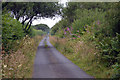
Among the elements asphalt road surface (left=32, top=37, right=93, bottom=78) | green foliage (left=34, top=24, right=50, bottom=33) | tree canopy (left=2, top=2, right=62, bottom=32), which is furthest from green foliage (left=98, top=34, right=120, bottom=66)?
green foliage (left=34, top=24, right=50, bottom=33)

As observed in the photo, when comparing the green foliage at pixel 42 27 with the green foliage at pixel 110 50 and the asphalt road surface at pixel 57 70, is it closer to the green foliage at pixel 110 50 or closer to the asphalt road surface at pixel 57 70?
the asphalt road surface at pixel 57 70

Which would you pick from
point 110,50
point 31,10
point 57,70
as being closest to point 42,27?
point 31,10

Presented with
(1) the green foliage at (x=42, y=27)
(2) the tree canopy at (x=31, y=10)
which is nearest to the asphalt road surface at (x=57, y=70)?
(2) the tree canopy at (x=31, y=10)

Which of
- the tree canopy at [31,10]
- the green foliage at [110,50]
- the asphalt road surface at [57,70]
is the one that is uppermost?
the tree canopy at [31,10]

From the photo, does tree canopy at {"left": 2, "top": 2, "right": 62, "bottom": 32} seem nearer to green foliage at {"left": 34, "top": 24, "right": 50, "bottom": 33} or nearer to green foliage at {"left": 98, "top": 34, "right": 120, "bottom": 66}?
green foliage at {"left": 34, "top": 24, "right": 50, "bottom": 33}

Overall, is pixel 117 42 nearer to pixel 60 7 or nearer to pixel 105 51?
pixel 105 51

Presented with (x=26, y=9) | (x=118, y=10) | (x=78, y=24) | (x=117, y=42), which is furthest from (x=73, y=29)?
(x=117, y=42)

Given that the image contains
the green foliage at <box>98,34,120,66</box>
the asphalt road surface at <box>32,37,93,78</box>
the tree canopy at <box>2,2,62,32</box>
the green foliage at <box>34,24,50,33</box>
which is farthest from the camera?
the green foliage at <box>34,24,50,33</box>

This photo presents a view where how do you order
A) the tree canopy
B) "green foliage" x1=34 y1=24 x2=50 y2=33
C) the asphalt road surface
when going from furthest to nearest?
"green foliage" x1=34 y1=24 x2=50 y2=33
the tree canopy
the asphalt road surface

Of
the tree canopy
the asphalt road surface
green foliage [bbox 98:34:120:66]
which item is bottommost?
the asphalt road surface

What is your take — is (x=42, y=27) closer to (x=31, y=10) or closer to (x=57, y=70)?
(x=31, y=10)

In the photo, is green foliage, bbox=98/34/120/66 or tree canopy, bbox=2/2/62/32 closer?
green foliage, bbox=98/34/120/66

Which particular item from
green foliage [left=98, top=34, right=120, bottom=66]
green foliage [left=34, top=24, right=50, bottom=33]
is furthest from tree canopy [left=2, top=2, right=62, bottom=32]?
green foliage [left=98, top=34, right=120, bottom=66]

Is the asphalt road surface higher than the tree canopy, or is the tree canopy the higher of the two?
the tree canopy
